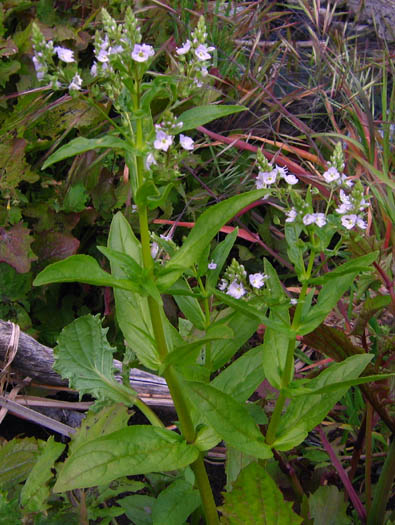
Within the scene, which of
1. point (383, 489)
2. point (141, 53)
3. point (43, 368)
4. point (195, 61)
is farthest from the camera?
point (43, 368)

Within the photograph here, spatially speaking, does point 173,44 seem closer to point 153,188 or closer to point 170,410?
point 170,410

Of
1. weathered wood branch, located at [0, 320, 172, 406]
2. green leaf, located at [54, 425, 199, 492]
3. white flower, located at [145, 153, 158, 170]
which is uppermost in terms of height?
white flower, located at [145, 153, 158, 170]

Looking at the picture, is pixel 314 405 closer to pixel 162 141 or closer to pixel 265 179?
pixel 265 179

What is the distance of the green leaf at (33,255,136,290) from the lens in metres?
1.02

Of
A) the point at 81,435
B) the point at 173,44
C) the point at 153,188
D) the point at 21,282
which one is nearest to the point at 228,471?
the point at 81,435

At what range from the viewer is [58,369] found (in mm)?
1481

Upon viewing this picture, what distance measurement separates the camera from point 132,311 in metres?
1.33

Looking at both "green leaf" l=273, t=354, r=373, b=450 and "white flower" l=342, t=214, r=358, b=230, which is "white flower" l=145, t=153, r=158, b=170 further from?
"green leaf" l=273, t=354, r=373, b=450

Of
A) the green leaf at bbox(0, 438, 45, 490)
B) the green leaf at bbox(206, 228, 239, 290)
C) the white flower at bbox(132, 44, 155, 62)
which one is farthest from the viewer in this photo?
the green leaf at bbox(0, 438, 45, 490)

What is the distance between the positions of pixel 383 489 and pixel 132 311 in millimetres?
767

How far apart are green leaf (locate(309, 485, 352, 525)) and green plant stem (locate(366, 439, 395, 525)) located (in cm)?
8

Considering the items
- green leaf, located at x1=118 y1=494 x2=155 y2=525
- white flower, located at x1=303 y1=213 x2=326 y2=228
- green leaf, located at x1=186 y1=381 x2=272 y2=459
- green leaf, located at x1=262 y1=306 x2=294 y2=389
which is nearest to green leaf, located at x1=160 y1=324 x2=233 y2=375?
green leaf, located at x1=186 y1=381 x2=272 y2=459

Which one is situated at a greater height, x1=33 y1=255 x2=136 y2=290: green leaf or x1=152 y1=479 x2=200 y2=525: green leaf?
x1=33 y1=255 x2=136 y2=290: green leaf

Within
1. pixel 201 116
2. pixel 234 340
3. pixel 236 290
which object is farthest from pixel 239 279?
pixel 201 116
